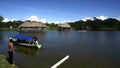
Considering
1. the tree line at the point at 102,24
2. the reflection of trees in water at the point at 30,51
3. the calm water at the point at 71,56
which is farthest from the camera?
the tree line at the point at 102,24

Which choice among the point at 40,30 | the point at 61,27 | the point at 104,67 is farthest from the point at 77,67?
the point at 61,27

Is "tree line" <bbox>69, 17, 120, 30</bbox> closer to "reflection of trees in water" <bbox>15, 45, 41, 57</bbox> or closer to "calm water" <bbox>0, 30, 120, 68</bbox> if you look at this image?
"calm water" <bbox>0, 30, 120, 68</bbox>

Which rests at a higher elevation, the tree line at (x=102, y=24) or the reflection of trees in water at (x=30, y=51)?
the tree line at (x=102, y=24)

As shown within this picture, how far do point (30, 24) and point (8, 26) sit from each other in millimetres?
58183

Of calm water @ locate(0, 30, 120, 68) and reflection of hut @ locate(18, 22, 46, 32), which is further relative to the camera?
reflection of hut @ locate(18, 22, 46, 32)

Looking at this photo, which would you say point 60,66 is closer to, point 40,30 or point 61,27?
point 40,30

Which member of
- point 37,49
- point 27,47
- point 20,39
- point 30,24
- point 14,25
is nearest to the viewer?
point 37,49

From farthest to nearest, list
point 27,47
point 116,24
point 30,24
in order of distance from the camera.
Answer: point 116,24 → point 30,24 → point 27,47

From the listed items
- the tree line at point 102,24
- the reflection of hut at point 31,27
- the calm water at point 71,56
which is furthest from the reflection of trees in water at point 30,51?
the tree line at point 102,24

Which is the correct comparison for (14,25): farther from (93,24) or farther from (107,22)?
(107,22)

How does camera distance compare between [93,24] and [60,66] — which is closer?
[60,66]

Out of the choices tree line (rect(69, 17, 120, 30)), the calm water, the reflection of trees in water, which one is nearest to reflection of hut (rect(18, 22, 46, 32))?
tree line (rect(69, 17, 120, 30))

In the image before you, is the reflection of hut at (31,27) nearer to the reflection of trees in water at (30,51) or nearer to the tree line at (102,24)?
the tree line at (102,24)

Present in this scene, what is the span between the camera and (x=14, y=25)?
142 m
